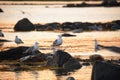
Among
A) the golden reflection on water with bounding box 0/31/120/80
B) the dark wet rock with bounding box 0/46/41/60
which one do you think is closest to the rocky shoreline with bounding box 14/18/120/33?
the golden reflection on water with bounding box 0/31/120/80

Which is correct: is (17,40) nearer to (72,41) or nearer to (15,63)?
(72,41)

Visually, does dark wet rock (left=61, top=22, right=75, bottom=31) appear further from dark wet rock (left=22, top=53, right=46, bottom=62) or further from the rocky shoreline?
dark wet rock (left=22, top=53, right=46, bottom=62)

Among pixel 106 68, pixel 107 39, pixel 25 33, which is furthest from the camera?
pixel 25 33

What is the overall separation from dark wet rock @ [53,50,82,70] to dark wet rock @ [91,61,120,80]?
555 centimetres

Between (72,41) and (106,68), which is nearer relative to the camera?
(106,68)

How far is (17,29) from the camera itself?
37469mm

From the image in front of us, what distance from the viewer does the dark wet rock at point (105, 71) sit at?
13016 millimetres

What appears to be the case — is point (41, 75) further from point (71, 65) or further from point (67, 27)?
point (67, 27)

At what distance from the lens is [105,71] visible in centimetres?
1336

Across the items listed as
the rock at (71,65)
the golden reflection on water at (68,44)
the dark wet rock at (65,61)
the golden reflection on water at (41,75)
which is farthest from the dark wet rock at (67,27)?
the golden reflection on water at (41,75)

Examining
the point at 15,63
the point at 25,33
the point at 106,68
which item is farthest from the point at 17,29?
the point at 106,68

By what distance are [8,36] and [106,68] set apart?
20.8 metres

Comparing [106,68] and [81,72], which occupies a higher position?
[106,68]

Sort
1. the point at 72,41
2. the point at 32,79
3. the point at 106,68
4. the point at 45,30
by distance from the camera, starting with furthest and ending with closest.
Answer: the point at 45,30
the point at 72,41
the point at 32,79
the point at 106,68
